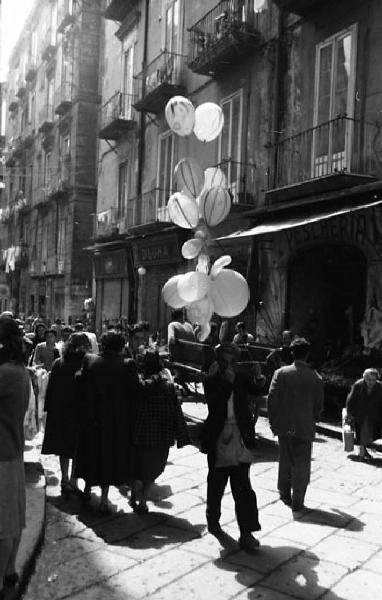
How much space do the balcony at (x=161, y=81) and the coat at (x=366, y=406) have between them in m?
11.0

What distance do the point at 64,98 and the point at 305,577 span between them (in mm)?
25035

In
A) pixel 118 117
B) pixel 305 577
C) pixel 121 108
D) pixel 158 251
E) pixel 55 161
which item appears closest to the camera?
pixel 305 577

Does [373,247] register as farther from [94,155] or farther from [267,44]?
[94,155]

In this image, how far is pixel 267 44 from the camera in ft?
41.9

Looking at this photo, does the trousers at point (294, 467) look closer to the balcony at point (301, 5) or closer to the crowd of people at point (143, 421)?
the crowd of people at point (143, 421)

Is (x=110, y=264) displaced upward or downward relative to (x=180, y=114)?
downward

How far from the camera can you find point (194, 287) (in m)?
8.63

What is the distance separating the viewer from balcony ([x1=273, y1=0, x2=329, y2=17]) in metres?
11.0

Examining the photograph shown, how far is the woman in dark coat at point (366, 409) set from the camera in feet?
24.1

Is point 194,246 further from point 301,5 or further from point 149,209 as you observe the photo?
point 149,209

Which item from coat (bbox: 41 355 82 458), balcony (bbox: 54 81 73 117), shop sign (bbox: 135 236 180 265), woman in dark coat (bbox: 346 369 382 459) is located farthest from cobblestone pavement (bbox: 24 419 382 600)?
balcony (bbox: 54 81 73 117)

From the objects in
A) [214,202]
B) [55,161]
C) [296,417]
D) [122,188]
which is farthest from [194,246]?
[55,161]

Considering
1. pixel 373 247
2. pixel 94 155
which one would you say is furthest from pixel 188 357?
pixel 94 155

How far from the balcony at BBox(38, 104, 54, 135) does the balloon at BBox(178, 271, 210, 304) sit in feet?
71.6
